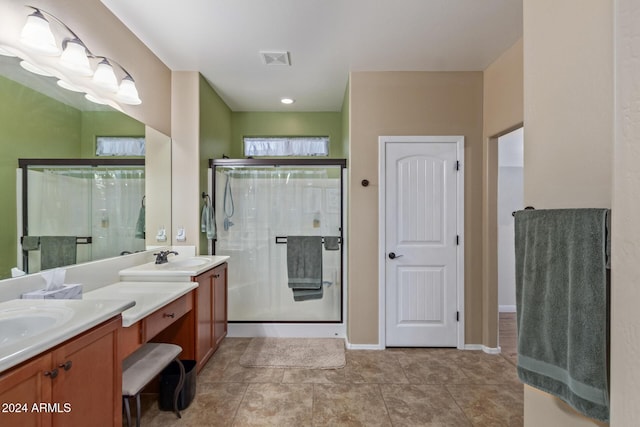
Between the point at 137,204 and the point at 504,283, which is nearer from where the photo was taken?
the point at 137,204

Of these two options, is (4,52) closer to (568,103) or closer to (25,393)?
(25,393)

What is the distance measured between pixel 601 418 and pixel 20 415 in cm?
166

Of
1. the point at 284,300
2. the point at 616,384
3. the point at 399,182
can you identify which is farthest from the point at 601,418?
the point at 284,300

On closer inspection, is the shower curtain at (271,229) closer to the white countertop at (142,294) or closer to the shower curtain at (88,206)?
the shower curtain at (88,206)

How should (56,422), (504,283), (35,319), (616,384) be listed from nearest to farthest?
(616,384) → (56,422) → (35,319) → (504,283)

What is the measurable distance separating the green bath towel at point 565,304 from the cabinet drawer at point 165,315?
1.73m

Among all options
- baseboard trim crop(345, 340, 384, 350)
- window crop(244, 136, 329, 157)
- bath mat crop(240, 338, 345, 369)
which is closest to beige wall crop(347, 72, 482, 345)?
baseboard trim crop(345, 340, 384, 350)

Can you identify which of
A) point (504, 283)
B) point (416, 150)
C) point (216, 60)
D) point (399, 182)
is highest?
point (216, 60)

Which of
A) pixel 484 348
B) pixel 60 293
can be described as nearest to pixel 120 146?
pixel 60 293

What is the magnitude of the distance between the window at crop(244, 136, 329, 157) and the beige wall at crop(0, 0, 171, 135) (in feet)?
4.53

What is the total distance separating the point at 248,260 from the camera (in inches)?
123

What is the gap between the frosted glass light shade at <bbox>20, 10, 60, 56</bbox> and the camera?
1.42 meters

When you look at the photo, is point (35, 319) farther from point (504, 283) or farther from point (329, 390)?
point (504, 283)

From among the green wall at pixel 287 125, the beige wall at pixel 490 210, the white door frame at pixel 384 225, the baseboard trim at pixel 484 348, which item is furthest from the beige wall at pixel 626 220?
the green wall at pixel 287 125
